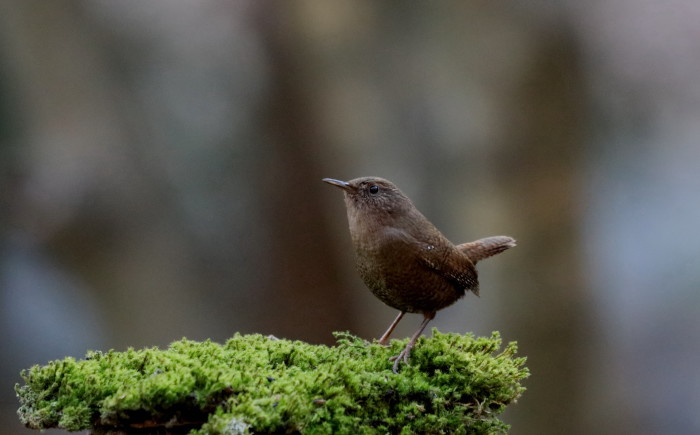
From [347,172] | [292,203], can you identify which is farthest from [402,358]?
[347,172]

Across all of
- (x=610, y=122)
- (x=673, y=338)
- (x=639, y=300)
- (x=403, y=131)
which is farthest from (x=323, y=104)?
(x=673, y=338)

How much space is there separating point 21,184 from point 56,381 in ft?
15.8

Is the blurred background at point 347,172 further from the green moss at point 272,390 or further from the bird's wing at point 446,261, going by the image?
the green moss at point 272,390

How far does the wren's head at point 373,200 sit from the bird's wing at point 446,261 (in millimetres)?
102

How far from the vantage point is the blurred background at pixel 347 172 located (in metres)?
6.35

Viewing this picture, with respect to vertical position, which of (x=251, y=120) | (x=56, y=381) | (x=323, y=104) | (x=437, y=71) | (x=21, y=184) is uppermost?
(x=437, y=71)

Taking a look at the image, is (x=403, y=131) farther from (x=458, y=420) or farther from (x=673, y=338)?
(x=458, y=420)

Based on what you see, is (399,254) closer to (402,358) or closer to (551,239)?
(402,358)

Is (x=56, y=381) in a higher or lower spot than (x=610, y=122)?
lower

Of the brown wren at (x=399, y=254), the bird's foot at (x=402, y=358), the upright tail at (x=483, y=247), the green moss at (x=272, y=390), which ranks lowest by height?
the green moss at (x=272, y=390)

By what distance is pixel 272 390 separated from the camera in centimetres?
214

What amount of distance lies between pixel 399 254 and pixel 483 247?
2.85 feet

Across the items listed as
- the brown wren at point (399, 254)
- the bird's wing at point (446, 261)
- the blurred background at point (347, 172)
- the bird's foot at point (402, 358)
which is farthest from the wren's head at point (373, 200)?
the blurred background at point (347, 172)

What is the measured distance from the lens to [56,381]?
2260mm
